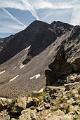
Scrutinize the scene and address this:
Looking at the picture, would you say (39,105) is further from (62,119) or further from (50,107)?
(62,119)

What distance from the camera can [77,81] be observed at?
2705 centimetres

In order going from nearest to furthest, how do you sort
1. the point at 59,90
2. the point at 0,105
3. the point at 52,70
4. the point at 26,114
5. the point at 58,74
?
the point at 26,114 → the point at 0,105 → the point at 59,90 → the point at 58,74 → the point at 52,70

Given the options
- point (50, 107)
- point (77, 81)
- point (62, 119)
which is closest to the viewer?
point (62, 119)

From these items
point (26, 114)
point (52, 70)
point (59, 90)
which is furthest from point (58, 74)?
point (26, 114)

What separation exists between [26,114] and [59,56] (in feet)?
83.7

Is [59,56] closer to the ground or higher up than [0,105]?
higher up

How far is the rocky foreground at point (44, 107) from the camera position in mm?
16406

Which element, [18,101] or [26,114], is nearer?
[26,114]

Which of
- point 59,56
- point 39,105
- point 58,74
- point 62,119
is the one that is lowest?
point 62,119

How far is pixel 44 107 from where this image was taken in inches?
714

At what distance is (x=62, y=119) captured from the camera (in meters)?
15.6

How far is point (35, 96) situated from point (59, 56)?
21377 millimetres

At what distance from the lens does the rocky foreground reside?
53.8 feet

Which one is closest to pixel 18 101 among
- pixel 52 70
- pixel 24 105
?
pixel 24 105
